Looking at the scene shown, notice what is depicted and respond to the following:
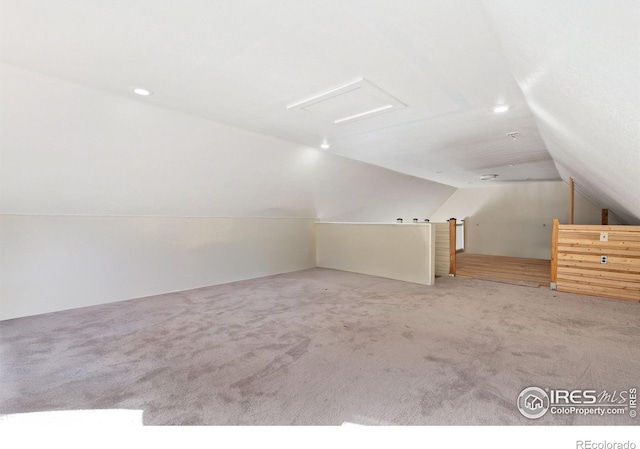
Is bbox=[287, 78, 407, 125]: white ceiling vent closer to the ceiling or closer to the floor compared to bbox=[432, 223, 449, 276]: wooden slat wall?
closer to the ceiling

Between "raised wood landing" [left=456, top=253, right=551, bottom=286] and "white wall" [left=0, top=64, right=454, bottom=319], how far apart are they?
3.08 metres

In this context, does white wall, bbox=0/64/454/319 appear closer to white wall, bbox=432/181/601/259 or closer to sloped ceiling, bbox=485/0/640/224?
sloped ceiling, bbox=485/0/640/224

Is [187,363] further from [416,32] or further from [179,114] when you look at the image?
[416,32]

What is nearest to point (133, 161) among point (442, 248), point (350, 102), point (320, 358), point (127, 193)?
point (127, 193)

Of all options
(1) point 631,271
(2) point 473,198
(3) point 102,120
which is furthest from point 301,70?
(2) point 473,198

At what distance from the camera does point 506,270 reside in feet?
21.0

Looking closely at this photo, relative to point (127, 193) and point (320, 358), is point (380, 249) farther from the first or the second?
point (127, 193)

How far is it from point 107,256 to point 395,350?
13.3 ft

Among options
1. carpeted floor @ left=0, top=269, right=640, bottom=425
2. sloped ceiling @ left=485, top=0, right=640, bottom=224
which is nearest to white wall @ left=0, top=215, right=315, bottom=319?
carpeted floor @ left=0, top=269, right=640, bottom=425

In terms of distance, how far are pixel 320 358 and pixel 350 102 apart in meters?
2.42

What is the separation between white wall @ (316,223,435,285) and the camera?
5148 mm

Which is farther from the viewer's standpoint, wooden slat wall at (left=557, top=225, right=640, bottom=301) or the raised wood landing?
the raised wood landing

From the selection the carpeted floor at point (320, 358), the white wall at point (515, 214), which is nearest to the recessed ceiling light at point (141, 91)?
the carpeted floor at point (320, 358)

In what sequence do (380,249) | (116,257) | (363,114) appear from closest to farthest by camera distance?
(363,114)
(116,257)
(380,249)
